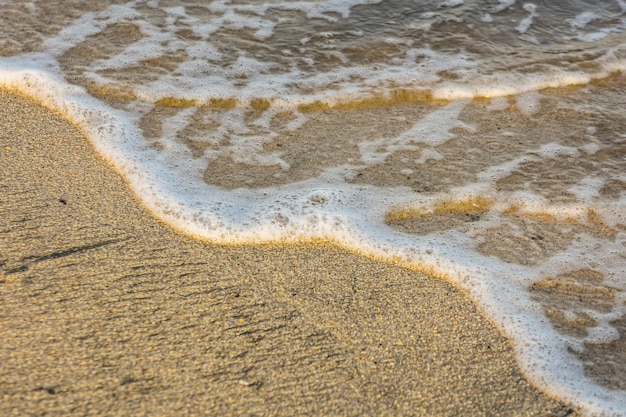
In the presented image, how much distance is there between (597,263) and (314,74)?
2.24 m

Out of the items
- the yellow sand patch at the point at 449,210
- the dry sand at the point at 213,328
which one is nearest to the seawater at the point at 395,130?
the yellow sand patch at the point at 449,210

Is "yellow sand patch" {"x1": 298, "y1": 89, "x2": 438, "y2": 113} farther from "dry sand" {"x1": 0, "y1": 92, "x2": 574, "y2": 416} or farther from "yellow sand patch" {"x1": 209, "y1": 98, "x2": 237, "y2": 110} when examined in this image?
"dry sand" {"x1": 0, "y1": 92, "x2": 574, "y2": 416}

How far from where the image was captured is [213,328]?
2312 millimetres

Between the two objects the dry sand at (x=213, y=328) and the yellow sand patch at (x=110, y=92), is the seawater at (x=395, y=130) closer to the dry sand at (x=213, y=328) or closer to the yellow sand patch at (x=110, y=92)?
the yellow sand patch at (x=110, y=92)

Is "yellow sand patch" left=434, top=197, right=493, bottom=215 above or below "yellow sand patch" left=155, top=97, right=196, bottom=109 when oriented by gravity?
below

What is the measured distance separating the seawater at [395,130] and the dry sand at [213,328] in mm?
142

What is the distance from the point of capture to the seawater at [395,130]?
2.72m

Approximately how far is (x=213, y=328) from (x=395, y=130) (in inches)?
73.4

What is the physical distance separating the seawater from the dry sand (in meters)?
0.14

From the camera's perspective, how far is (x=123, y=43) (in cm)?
452

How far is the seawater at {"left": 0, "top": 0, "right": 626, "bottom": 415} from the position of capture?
8.91 feet

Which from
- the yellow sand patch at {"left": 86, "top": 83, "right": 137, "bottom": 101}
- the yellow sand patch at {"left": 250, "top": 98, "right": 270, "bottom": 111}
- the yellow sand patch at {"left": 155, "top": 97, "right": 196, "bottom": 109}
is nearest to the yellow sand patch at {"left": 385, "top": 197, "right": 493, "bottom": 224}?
the yellow sand patch at {"left": 250, "top": 98, "right": 270, "bottom": 111}

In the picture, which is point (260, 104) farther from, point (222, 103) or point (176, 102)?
point (176, 102)

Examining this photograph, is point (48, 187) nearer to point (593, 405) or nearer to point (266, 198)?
point (266, 198)
